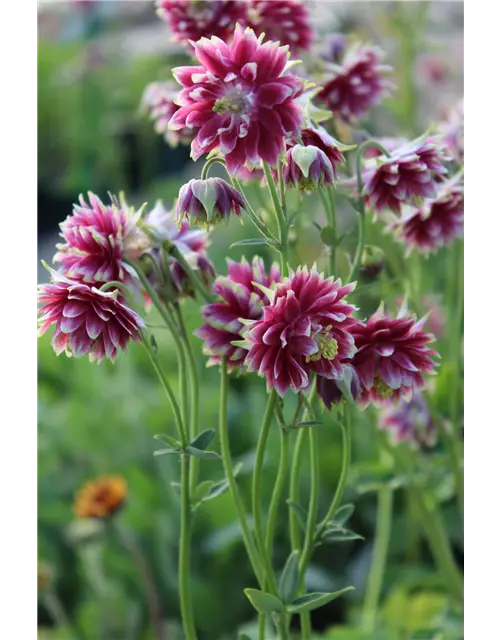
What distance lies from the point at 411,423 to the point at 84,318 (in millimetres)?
622

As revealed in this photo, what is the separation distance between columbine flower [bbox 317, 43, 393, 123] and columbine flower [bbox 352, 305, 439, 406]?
345 millimetres

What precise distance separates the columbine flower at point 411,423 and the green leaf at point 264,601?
44 cm

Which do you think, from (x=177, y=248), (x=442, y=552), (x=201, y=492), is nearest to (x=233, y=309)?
(x=177, y=248)

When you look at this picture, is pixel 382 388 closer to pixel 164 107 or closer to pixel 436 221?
pixel 436 221

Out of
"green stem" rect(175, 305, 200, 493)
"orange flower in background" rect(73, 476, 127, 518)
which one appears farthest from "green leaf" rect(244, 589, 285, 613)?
"orange flower in background" rect(73, 476, 127, 518)

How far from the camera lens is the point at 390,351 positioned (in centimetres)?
61

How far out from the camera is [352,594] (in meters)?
1.41

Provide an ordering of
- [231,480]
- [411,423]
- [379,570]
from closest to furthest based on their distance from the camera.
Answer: [231,480] → [411,423] → [379,570]

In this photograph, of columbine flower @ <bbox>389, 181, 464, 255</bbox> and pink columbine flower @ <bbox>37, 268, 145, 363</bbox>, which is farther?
columbine flower @ <bbox>389, 181, 464, 255</bbox>

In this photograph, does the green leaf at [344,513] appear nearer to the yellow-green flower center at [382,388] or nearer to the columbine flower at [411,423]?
the yellow-green flower center at [382,388]

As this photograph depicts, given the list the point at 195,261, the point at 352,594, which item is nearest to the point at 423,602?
the point at 352,594

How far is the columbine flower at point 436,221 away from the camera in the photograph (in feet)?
2.62

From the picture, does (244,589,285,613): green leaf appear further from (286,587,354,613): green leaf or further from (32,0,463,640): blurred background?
(32,0,463,640): blurred background

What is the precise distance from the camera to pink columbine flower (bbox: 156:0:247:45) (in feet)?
2.72
